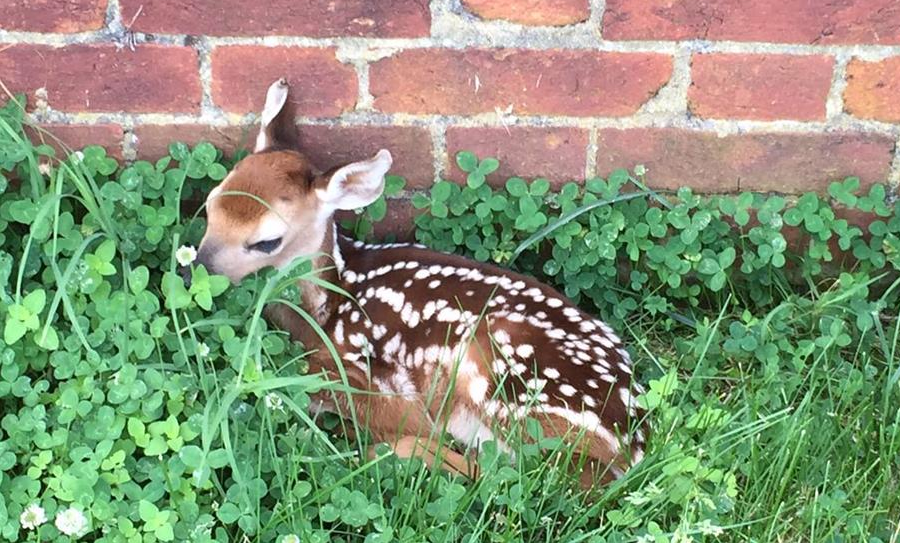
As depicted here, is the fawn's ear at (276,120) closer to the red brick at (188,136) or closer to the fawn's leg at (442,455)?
the red brick at (188,136)

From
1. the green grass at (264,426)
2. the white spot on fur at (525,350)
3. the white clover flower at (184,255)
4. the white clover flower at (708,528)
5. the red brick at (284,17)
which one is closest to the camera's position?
the white clover flower at (708,528)

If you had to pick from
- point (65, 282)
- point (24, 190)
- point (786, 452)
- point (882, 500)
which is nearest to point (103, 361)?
point (65, 282)

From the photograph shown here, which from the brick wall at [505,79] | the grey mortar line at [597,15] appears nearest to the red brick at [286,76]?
the brick wall at [505,79]

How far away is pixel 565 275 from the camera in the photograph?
104 inches

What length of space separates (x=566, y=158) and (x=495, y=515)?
105 cm

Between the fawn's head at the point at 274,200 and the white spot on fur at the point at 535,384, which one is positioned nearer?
the white spot on fur at the point at 535,384

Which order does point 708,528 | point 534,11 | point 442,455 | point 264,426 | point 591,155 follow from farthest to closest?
point 591,155, point 534,11, point 442,455, point 264,426, point 708,528

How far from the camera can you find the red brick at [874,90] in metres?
2.49

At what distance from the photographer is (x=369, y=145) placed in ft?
8.54

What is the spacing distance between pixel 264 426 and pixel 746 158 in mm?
1431

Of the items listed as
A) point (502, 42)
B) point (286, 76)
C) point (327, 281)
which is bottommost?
point (327, 281)

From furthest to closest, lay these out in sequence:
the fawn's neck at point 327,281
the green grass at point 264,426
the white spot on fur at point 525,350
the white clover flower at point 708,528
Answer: the fawn's neck at point 327,281, the white spot on fur at point 525,350, the green grass at point 264,426, the white clover flower at point 708,528

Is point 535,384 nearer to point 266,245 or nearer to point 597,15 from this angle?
Result: point 266,245

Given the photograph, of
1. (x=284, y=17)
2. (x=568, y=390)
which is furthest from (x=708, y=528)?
(x=284, y=17)
